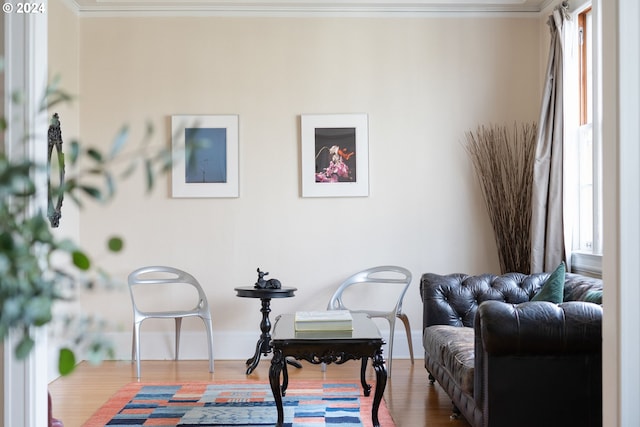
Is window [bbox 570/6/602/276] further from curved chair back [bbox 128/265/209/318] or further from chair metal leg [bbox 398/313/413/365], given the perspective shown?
curved chair back [bbox 128/265/209/318]

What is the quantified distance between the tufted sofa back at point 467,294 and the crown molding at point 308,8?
2536 millimetres

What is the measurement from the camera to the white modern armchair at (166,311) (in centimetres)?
566

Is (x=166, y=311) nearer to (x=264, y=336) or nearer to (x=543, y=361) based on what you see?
(x=264, y=336)

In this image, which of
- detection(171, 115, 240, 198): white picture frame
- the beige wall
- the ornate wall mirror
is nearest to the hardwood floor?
the beige wall

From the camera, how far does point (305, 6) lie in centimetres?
623

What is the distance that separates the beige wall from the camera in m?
6.23

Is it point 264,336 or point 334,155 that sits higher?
point 334,155

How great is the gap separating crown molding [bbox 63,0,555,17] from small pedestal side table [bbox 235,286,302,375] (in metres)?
2.44

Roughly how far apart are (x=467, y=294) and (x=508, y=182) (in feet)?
5.08

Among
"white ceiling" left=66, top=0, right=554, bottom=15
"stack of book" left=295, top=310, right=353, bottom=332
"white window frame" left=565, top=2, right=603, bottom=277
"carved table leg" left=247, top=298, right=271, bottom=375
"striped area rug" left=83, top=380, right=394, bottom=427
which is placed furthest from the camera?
"white ceiling" left=66, top=0, right=554, bottom=15

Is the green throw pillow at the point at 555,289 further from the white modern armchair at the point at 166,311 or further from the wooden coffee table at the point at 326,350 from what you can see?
the white modern armchair at the point at 166,311

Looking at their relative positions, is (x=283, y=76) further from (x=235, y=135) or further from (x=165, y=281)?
(x=165, y=281)

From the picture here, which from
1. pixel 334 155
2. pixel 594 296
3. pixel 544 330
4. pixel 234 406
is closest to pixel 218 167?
pixel 334 155

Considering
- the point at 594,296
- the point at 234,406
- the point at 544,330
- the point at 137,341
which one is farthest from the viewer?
the point at 137,341
